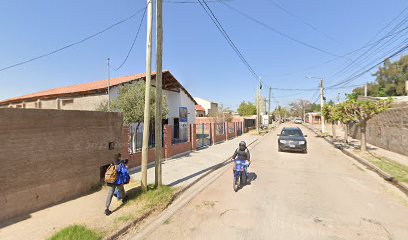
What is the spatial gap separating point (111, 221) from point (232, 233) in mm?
2478

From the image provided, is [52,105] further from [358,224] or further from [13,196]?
[358,224]

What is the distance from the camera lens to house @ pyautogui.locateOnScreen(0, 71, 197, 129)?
15203 mm

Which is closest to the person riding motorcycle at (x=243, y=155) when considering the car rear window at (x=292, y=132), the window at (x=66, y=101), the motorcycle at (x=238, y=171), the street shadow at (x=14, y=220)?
the motorcycle at (x=238, y=171)

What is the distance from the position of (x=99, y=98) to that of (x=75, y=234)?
40.9ft

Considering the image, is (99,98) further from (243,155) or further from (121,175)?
(243,155)

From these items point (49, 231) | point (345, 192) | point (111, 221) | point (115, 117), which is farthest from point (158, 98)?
point (345, 192)

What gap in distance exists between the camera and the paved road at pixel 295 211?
14.4 feet

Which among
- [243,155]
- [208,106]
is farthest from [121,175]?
[208,106]

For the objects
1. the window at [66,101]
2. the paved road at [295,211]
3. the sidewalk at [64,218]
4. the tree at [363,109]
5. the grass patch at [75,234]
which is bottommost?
the paved road at [295,211]

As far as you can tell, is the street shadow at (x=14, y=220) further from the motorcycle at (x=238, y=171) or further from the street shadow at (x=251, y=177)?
the street shadow at (x=251, y=177)

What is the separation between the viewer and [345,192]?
683 centimetres

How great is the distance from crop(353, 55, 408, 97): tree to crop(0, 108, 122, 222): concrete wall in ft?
191

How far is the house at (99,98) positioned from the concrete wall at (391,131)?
13565mm

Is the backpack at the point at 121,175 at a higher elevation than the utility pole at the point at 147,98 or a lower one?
lower
